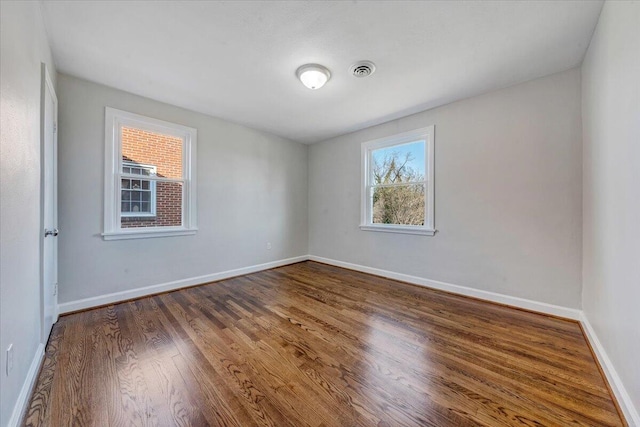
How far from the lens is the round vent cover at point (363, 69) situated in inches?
91.1

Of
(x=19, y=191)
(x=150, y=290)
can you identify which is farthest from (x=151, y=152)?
(x=19, y=191)

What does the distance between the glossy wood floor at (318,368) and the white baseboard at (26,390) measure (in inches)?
1.9

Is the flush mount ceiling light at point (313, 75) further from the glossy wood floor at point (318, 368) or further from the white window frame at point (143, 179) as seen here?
the glossy wood floor at point (318, 368)

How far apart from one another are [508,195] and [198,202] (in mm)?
3938

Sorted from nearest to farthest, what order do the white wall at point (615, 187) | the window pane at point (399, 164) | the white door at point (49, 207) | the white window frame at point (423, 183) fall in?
1. the white wall at point (615, 187)
2. the white door at point (49, 207)
3. the white window frame at point (423, 183)
4. the window pane at point (399, 164)

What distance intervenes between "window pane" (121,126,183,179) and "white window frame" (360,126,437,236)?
2831 mm

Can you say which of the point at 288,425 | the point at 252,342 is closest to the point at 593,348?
the point at 288,425

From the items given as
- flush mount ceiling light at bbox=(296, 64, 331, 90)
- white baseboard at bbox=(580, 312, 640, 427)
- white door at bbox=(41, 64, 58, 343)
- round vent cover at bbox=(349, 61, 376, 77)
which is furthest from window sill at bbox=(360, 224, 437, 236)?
white door at bbox=(41, 64, 58, 343)

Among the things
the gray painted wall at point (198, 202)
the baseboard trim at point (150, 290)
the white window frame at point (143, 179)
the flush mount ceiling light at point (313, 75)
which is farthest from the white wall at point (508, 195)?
the white window frame at point (143, 179)

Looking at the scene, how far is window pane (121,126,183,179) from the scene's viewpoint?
2957 mm

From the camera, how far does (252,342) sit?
199 cm

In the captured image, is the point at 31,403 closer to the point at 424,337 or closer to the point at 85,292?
the point at 85,292

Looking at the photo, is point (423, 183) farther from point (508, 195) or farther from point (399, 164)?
point (508, 195)

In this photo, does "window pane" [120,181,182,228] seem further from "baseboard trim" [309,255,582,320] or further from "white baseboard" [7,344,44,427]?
"baseboard trim" [309,255,582,320]
